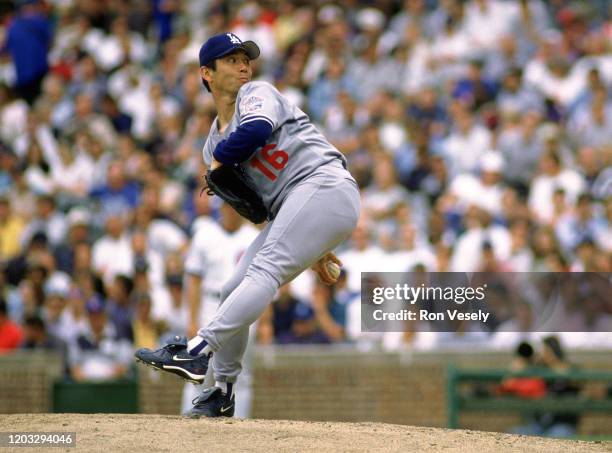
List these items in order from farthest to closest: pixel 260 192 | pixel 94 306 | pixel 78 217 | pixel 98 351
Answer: pixel 78 217
pixel 94 306
pixel 98 351
pixel 260 192

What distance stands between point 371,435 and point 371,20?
9300mm

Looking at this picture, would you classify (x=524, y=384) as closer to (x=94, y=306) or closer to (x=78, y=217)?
(x=94, y=306)

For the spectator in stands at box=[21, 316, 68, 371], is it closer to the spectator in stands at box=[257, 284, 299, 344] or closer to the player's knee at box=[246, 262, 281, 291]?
the spectator in stands at box=[257, 284, 299, 344]

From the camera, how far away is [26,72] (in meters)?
15.6

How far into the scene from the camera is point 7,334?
37.5ft

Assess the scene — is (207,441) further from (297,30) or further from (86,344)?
(297,30)

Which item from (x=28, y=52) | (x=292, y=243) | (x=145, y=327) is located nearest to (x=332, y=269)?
(x=292, y=243)

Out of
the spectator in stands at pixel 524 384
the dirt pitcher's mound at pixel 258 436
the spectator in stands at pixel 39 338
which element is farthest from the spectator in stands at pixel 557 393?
the spectator in stands at pixel 39 338

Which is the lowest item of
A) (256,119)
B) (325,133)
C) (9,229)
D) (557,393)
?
(557,393)

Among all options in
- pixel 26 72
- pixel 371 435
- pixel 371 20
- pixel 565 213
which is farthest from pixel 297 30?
pixel 371 435

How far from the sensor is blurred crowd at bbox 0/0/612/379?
11.1 metres

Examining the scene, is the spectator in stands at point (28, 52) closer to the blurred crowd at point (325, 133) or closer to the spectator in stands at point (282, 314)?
the blurred crowd at point (325, 133)

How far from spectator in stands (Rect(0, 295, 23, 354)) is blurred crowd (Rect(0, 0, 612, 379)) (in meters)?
0.02

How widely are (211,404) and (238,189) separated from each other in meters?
1.18
